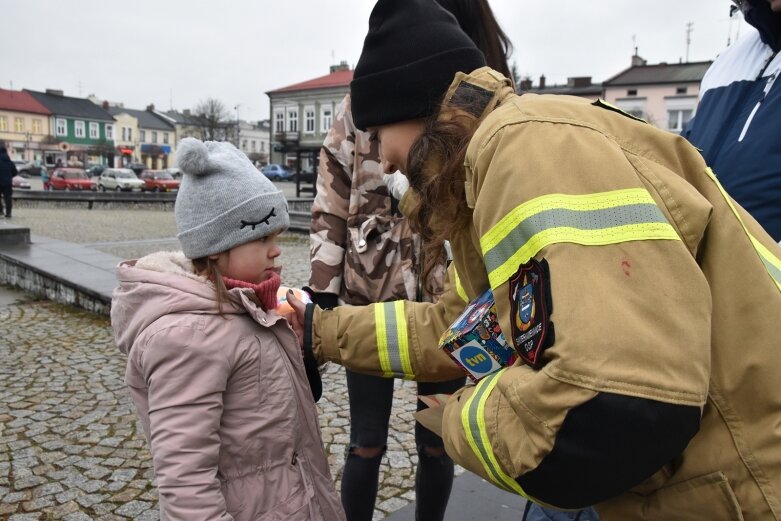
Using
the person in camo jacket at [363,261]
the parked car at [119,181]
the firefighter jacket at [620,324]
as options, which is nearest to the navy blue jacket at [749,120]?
the firefighter jacket at [620,324]

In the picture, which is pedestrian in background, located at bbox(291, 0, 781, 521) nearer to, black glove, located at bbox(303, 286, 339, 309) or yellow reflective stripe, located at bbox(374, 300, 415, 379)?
yellow reflective stripe, located at bbox(374, 300, 415, 379)

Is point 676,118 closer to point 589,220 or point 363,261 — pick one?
point 363,261

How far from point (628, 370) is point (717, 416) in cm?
25

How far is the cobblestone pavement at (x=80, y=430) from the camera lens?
3.08m

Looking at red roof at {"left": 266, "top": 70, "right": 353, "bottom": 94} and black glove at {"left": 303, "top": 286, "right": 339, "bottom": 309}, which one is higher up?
red roof at {"left": 266, "top": 70, "right": 353, "bottom": 94}

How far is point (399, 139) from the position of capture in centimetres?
155

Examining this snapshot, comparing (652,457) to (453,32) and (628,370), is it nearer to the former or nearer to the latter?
(628,370)

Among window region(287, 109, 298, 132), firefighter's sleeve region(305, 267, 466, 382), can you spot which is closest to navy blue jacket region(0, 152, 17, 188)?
firefighter's sleeve region(305, 267, 466, 382)

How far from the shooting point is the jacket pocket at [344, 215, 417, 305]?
237cm

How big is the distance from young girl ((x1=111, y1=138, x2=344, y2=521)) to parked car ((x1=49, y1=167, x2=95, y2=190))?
116ft

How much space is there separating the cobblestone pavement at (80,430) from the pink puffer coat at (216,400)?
51.5 inches

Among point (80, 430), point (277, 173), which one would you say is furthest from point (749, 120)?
point (277, 173)

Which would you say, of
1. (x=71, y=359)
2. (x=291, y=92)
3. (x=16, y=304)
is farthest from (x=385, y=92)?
(x=291, y=92)

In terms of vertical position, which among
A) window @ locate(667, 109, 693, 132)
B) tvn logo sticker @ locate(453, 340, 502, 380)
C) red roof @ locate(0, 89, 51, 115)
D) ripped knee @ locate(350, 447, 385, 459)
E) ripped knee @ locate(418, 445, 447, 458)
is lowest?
ripped knee @ locate(418, 445, 447, 458)
